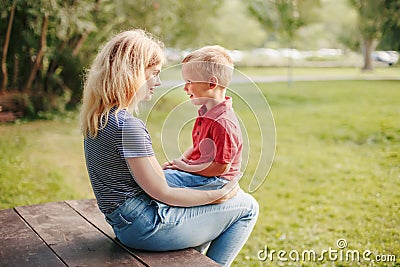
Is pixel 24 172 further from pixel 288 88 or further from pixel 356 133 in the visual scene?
pixel 288 88

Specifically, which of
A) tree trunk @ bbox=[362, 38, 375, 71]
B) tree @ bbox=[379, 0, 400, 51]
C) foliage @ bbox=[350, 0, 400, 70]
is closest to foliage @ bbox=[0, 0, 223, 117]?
foliage @ bbox=[350, 0, 400, 70]

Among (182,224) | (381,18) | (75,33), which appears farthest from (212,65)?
(75,33)

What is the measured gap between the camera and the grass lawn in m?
3.42

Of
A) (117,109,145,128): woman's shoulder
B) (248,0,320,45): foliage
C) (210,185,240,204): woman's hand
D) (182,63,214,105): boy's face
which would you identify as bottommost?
(248,0,320,45): foliage

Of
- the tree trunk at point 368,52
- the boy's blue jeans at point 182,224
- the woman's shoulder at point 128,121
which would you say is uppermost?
the woman's shoulder at point 128,121

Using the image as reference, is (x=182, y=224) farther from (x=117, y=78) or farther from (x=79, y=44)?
(x=79, y=44)

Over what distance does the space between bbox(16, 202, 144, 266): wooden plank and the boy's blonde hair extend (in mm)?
688

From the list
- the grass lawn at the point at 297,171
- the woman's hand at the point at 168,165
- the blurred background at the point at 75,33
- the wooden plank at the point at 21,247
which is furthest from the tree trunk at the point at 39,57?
the woman's hand at the point at 168,165

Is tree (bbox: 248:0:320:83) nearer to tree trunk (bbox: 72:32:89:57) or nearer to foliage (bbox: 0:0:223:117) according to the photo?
foliage (bbox: 0:0:223:117)

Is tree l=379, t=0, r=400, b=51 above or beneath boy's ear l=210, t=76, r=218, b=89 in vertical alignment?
beneath

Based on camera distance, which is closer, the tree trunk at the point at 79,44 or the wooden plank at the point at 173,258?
the wooden plank at the point at 173,258

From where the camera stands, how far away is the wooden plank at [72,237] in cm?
191

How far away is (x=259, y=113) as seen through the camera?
6.64ft

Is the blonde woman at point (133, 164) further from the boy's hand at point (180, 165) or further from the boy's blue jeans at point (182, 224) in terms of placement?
the boy's hand at point (180, 165)
